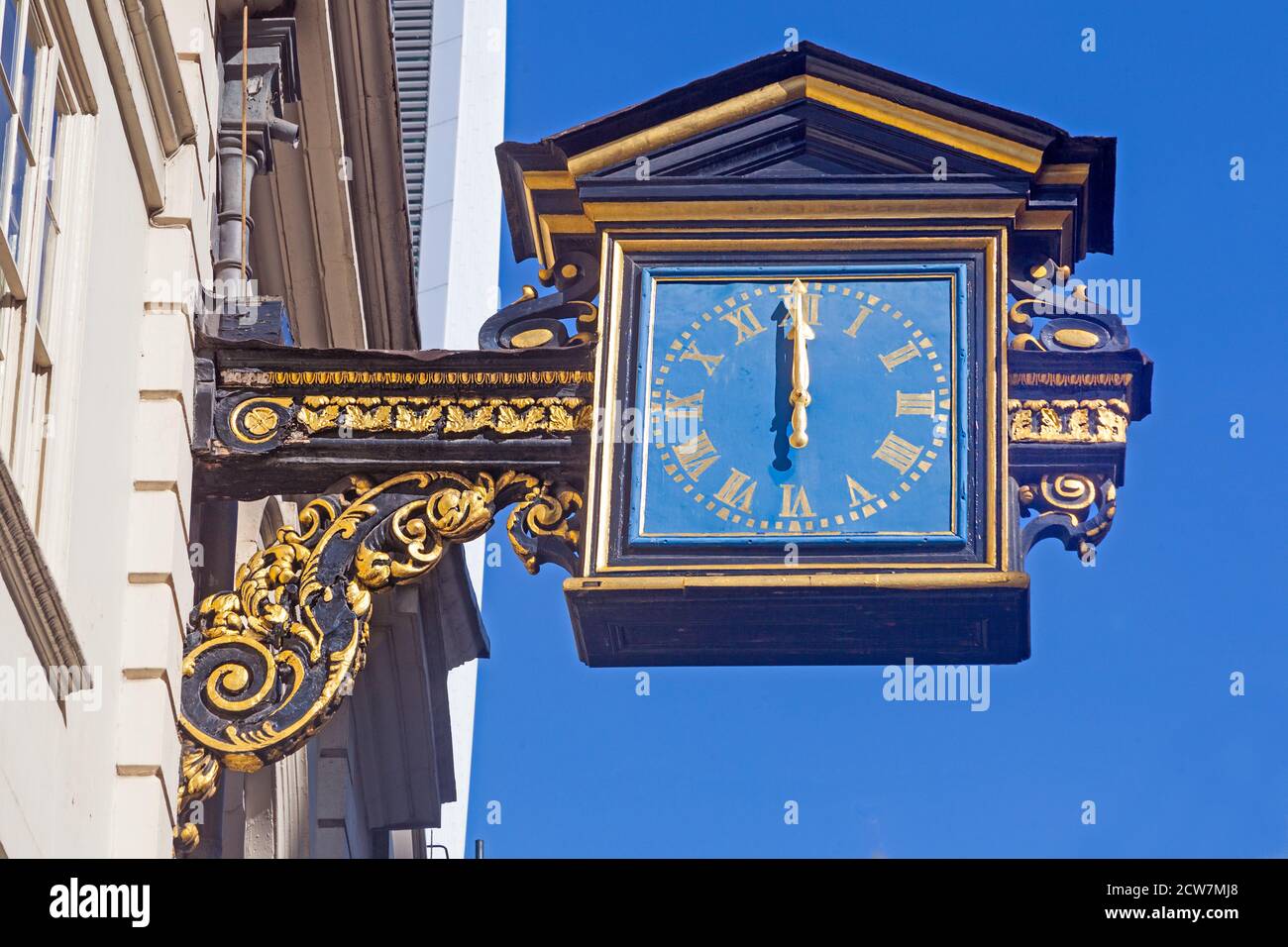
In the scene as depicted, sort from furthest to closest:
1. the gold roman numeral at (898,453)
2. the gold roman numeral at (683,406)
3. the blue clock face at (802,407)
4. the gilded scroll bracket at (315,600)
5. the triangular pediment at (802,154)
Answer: the triangular pediment at (802,154)
the gold roman numeral at (683,406)
the gold roman numeral at (898,453)
the blue clock face at (802,407)
the gilded scroll bracket at (315,600)

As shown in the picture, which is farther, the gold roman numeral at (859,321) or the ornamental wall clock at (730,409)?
the gold roman numeral at (859,321)

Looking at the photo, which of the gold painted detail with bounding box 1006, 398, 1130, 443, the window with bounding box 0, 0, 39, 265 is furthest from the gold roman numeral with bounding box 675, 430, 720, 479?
the window with bounding box 0, 0, 39, 265

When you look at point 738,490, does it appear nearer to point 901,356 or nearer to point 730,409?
point 730,409

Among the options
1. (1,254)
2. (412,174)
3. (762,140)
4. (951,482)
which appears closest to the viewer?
(1,254)

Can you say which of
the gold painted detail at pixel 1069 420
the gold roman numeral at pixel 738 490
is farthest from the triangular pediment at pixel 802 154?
the gold roman numeral at pixel 738 490

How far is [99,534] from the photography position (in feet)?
34.9

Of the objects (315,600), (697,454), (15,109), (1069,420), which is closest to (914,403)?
(1069,420)

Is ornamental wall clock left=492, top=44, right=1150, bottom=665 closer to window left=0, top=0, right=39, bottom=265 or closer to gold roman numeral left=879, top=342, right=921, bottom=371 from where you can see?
gold roman numeral left=879, top=342, right=921, bottom=371

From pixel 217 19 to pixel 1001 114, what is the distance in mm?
3168

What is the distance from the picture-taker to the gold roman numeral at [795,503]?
11469 mm

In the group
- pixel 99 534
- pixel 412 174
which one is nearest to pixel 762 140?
pixel 99 534

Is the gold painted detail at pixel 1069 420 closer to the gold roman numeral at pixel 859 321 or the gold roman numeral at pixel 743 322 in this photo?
the gold roman numeral at pixel 859 321

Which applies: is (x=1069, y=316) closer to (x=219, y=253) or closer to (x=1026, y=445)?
(x=1026, y=445)

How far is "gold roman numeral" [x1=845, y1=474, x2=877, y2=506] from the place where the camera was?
11.5m
